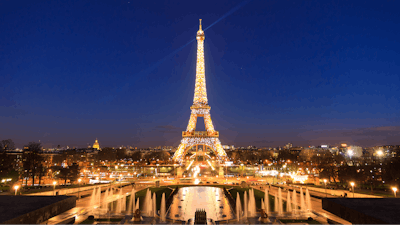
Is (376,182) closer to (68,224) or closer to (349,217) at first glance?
(349,217)

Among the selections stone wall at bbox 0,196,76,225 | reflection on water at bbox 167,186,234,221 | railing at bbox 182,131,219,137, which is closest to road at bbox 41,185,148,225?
reflection on water at bbox 167,186,234,221

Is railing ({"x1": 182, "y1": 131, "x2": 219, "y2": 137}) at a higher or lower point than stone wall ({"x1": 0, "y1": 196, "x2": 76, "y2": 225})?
higher

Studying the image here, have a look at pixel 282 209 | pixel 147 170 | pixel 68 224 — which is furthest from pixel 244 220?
pixel 147 170

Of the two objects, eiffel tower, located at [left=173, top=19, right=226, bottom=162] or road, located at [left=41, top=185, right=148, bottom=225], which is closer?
road, located at [left=41, top=185, right=148, bottom=225]

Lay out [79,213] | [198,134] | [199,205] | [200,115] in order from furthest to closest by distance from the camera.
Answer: [198,134] < [200,115] < [199,205] < [79,213]

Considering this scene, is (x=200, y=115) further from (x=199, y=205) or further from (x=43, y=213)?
(x=43, y=213)

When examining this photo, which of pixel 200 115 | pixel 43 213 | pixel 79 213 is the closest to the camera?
pixel 43 213

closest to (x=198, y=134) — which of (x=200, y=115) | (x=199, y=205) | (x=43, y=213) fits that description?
(x=200, y=115)

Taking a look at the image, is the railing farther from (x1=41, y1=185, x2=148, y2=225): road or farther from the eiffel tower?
(x1=41, y1=185, x2=148, y2=225): road
